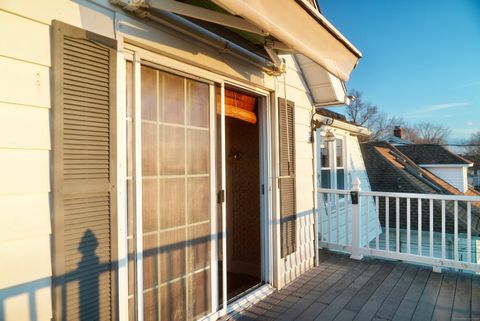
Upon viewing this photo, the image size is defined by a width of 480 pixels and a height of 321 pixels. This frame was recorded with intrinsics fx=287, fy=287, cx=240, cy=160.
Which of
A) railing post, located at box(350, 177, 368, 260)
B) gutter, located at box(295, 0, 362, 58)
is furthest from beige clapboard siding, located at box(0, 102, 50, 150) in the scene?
railing post, located at box(350, 177, 368, 260)

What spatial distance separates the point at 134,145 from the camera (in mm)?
1847

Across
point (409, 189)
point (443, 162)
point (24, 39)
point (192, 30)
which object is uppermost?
point (192, 30)

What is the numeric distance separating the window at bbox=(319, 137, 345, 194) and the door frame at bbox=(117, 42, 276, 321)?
8.80 ft

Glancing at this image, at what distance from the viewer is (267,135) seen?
10.3ft

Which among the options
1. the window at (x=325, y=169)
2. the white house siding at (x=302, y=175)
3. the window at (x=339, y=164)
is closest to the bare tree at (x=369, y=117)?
the window at (x=339, y=164)

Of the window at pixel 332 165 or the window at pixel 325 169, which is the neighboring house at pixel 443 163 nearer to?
the window at pixel 332 165

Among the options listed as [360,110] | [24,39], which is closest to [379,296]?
[24,39]

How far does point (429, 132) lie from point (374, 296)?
40.9m

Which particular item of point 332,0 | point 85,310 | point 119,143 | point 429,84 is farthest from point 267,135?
point 429,84

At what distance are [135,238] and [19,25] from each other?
1.29 metres

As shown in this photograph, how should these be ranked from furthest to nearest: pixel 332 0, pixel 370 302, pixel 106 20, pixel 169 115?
pixel 332 0
pixel 370 302
pixel 169 115
pixel 106 20

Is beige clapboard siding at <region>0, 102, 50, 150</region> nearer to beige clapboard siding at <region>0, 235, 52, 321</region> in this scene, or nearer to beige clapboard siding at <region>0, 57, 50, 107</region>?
beige clapboard siding at <region>0, 57, 50, 107</region>

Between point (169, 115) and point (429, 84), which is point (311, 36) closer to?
point (169, 115)

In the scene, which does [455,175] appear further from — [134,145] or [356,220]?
[134,145]
